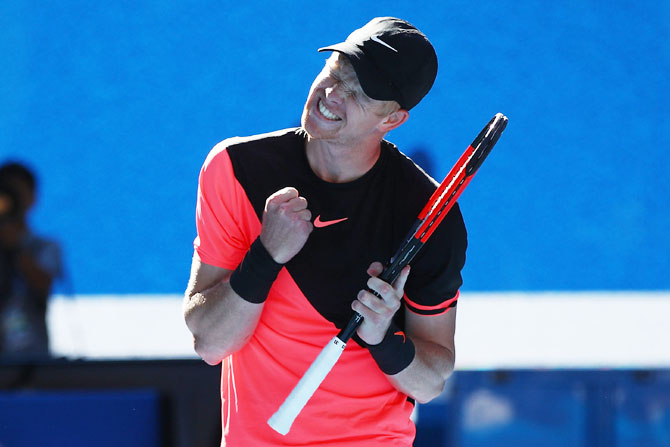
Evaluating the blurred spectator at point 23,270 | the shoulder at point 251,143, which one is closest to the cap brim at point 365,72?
the shoulder at point 251,143

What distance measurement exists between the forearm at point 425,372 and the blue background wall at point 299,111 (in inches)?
57.9

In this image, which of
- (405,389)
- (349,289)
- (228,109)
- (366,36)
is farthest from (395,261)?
(228,109)

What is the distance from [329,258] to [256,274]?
21 centimetres

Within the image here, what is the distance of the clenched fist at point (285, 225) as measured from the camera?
5.23 feet

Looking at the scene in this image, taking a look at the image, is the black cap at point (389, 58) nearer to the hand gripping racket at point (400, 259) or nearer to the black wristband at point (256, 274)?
the hand gripping racket at point (400, 259)

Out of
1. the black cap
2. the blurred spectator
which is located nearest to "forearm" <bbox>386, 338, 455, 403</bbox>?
the black cap

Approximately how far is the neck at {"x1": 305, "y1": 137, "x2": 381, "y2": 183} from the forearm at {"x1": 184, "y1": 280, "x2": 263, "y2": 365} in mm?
326

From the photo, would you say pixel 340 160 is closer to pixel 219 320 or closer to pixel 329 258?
pixel 329 258

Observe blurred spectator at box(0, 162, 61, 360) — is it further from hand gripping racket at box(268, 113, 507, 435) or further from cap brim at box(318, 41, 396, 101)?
cap brim at box(318, 41, 396, 101)

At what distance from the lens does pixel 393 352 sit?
1.69 m

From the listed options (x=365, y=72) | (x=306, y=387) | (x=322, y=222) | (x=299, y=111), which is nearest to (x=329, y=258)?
(x=322, y=222)

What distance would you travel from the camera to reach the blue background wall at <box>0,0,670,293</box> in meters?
3.25

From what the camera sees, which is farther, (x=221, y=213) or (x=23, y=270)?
(x=23, y=270)

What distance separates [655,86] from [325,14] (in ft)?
4.50
